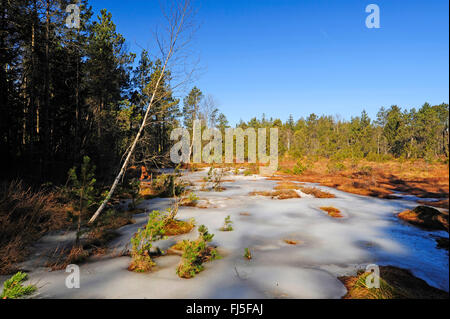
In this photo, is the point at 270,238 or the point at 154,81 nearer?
the point at 270,238

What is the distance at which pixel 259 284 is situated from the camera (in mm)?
3486

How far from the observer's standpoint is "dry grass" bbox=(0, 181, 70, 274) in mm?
4148

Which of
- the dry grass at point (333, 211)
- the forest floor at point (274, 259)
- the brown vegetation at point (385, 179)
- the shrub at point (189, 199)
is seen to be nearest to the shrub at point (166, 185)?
the shrub at point (189, 199)

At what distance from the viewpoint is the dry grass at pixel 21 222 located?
4.15 metres

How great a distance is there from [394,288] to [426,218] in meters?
5.44

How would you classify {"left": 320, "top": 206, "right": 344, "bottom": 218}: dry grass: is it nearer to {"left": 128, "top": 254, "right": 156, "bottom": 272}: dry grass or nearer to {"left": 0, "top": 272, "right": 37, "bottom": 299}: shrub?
{"left": 128, "top": 254, "right": 156, "bottom": 272}: dry grass

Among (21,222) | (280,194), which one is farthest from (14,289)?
(280,194)

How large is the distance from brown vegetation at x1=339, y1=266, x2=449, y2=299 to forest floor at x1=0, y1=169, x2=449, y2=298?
0.54ft

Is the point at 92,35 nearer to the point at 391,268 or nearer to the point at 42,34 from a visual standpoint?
the point at 42,34

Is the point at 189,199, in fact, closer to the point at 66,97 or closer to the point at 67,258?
the point at 67,258

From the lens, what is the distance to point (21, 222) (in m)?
5.31

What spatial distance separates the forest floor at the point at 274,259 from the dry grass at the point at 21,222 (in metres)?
0.29

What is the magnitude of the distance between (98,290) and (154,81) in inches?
224

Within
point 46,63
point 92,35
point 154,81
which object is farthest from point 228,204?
point 92,35
